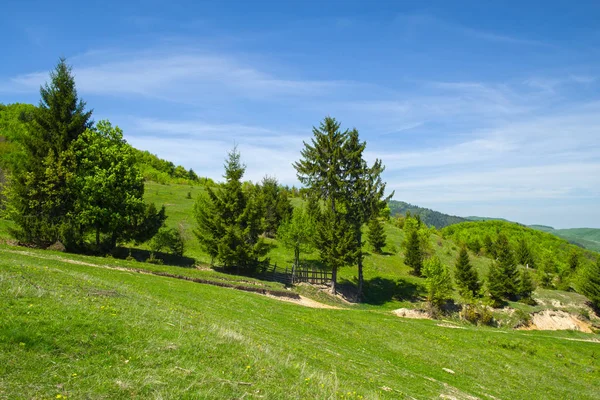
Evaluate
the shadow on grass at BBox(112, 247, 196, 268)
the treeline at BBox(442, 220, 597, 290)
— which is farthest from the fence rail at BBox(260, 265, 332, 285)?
the treeline at BBox(442, 220, 597, 290)

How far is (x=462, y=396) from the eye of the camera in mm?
14227

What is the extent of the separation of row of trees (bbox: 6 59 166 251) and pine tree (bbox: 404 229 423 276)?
45138mm

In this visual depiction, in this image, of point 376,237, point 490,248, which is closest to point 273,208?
point 376,237

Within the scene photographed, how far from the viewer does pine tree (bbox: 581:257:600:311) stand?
52188 mm

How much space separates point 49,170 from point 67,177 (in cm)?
144

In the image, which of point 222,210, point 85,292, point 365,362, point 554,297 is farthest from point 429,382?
point 554,297

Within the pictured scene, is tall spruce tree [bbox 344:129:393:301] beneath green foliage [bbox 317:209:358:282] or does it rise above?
above

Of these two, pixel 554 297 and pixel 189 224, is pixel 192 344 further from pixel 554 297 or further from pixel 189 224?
pixel 554 297

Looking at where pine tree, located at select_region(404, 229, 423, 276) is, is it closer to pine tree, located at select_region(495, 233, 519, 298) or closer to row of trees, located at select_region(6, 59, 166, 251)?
pine tree, located at select_region(495, 233, 519, 298)

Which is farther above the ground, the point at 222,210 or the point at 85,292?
the point at 222,210

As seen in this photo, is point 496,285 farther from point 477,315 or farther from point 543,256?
point 543,256

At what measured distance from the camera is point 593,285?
52719mm

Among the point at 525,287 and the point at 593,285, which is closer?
the point at 525,287

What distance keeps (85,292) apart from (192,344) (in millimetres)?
5875
